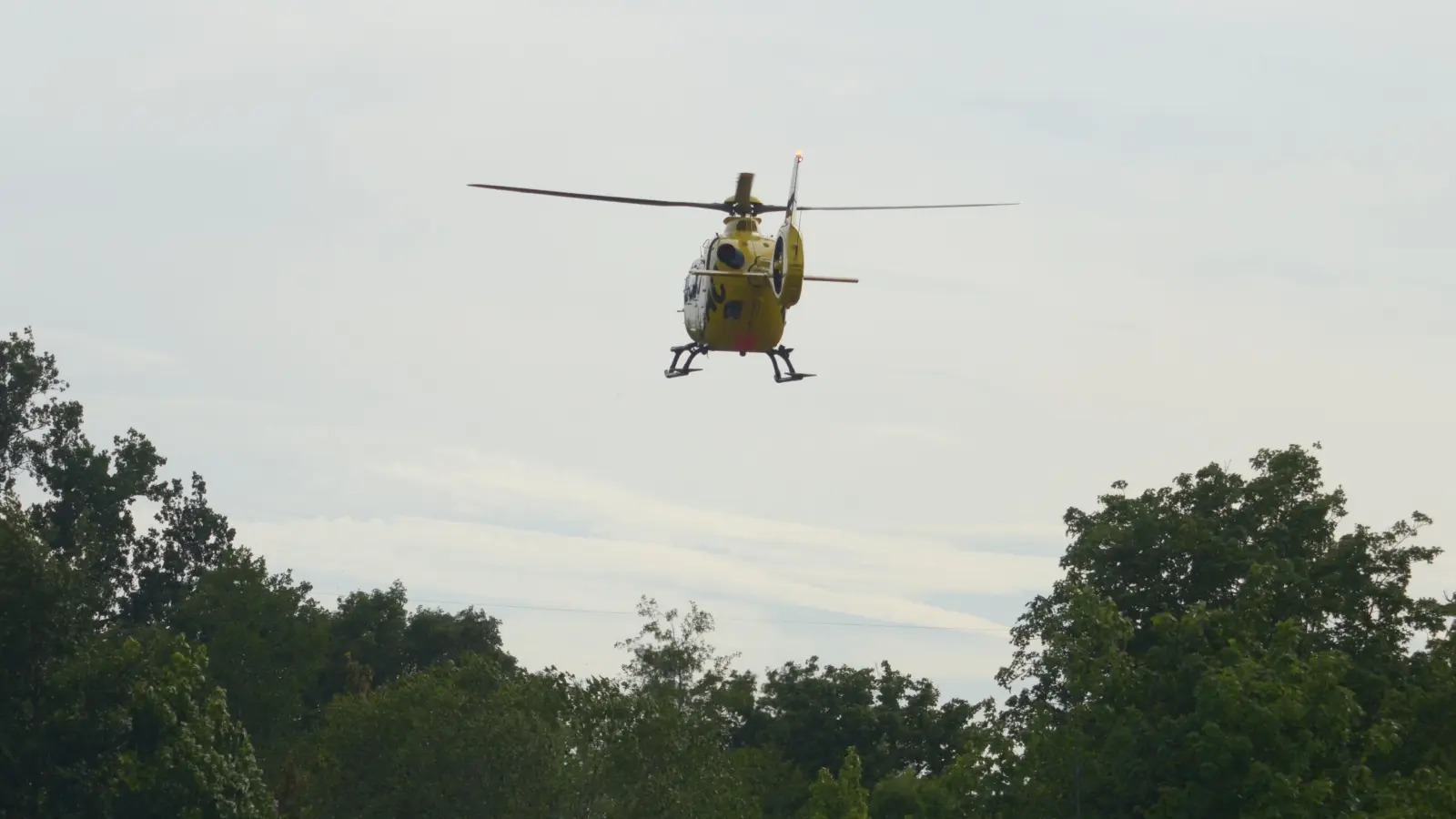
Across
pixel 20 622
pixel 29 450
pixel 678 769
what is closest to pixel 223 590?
pixel 29 450

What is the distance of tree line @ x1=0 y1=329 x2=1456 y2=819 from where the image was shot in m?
37.3

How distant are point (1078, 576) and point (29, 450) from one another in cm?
5282

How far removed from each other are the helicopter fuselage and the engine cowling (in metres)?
0.88

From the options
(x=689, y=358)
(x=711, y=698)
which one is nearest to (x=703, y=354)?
(x=689, y=358)

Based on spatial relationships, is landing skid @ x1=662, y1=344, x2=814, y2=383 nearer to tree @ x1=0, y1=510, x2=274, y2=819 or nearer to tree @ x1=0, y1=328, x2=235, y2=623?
tree @ x1=0, y1=510, x2=274, y2=819

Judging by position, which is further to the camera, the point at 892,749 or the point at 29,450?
the point at 29,450

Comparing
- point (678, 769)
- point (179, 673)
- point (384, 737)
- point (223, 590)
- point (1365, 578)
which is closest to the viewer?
point (179, 673)

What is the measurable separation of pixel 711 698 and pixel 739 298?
47.5 m

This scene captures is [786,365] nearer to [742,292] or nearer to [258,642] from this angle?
[742,292]

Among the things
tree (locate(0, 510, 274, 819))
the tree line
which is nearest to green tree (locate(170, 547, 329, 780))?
the tree line

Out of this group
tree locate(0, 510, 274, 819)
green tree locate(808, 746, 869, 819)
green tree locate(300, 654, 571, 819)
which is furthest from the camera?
green tree locate(300, 654, 571, 819)

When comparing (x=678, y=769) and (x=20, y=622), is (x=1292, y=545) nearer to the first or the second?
(x=678, y=769)

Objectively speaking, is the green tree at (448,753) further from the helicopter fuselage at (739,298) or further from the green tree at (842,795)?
the helicopter fuselage at (739,298)

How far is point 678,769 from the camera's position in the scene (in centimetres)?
5797
